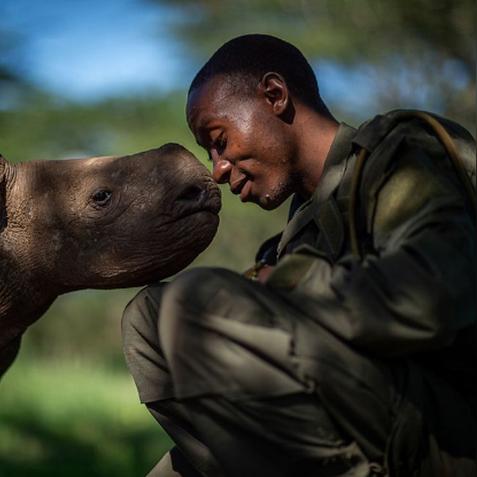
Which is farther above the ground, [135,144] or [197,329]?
[197,329]

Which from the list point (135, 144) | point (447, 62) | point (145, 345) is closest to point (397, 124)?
point (145, 345)

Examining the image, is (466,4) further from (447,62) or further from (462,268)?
(462,268)

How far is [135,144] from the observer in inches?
895

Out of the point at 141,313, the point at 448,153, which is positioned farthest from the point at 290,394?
the point at 448,153

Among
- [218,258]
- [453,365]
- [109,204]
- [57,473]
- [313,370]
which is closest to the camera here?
[313,370]

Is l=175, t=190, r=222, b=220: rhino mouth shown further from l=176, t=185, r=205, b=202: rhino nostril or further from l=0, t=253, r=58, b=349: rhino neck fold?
l=0, t=253, r=58, b=349: rhino neck fold

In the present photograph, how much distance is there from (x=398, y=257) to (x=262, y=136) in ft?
3.00

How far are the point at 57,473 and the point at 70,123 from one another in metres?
17.0

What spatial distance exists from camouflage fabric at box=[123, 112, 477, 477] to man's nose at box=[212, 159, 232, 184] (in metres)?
0.62

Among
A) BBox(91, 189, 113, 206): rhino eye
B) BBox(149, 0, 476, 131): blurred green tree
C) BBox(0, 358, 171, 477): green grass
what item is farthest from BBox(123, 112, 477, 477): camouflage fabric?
BBox(149, 0, 476, 131): blurred green tree

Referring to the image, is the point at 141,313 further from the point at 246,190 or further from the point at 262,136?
the point at 262,136

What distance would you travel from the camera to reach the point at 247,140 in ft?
12.8

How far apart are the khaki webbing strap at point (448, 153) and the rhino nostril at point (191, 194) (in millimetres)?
694

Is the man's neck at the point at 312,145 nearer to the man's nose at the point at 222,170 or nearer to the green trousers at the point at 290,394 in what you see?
the man's nose at the point at 222,170
